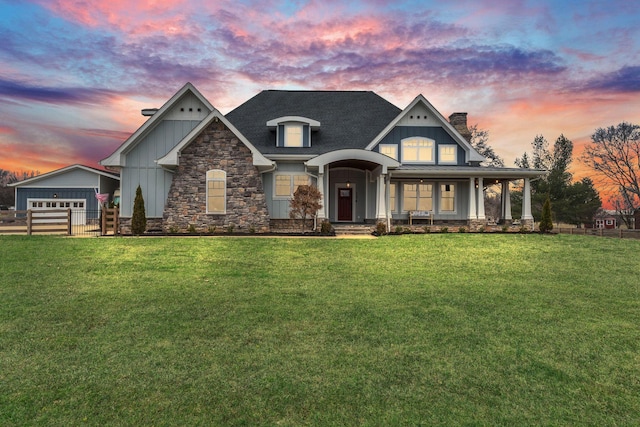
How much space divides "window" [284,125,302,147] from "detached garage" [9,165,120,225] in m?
15.0

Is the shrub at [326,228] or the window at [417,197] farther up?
the window at [417,197]

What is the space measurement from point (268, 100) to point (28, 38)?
42.4 ft

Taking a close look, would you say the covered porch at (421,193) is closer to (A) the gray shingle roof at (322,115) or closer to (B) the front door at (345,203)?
(B) the front door at (345,203)

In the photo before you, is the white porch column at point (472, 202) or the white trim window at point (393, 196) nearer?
the white porch column at point (472, 202)

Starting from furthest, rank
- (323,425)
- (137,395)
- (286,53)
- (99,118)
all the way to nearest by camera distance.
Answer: (99,118) → (286,53) → (137,395) → (323,425)

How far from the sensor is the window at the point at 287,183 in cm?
1870

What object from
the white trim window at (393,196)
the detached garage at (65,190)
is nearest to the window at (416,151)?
the white trim window at (393,196)

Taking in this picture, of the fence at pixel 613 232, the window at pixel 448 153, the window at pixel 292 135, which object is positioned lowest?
the fence at pixel 613 232

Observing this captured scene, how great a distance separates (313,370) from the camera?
365 centimetres

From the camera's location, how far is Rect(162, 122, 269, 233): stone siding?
54.7 feet

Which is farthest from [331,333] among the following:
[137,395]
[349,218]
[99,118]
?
[99,118]

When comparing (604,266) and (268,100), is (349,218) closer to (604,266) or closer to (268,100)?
(268,100)

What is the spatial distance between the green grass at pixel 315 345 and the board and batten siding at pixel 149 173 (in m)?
8.88

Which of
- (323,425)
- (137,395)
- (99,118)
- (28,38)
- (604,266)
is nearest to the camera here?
(323,425)
